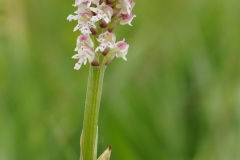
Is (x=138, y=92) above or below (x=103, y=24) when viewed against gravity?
above

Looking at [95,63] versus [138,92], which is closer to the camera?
[95,63]

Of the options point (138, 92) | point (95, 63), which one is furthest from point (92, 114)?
point (138, 92)

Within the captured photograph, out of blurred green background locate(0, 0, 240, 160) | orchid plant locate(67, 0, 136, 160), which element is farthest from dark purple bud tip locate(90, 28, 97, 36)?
blurred green background locate(0, 0, 240, 160)

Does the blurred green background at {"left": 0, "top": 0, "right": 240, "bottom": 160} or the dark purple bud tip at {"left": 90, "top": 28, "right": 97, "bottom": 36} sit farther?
the blurred green background at {"left": 0, "top": 0, "right": 240, "bottom": 160}

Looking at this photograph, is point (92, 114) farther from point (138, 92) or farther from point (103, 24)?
point (138, 92)

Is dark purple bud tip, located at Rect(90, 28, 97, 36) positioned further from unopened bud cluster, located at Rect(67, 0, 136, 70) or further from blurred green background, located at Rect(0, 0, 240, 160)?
blurred green background, located at Rect(0, 0, 240, 160)

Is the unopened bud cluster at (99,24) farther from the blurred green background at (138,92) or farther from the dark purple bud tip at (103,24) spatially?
the blurred green background at (138,92)
